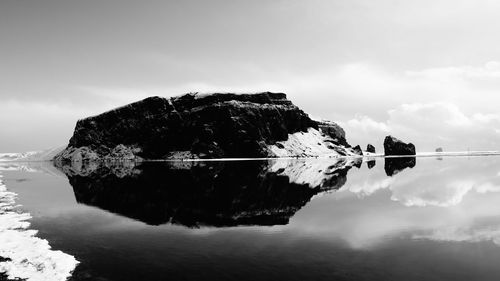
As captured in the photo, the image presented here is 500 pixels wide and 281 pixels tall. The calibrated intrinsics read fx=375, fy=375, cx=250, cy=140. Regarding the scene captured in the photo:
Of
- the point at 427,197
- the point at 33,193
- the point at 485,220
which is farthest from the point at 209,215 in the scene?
the point at 33,193

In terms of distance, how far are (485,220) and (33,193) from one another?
58.8 meters

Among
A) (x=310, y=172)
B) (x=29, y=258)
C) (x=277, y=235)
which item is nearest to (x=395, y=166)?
(x=310, y=172)

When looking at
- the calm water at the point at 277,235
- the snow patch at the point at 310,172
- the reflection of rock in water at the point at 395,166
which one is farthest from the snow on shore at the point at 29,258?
the reflection of rock in water at the point at 395,166

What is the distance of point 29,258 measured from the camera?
70.9ft

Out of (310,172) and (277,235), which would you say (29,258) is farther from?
(310,172)

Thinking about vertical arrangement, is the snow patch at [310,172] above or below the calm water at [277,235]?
above

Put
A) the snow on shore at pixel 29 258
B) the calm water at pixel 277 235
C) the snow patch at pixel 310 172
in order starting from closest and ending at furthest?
the snow on shore at pixel 29 258
the calm water at pixel 277 235
the snow patch at pixel 310 172

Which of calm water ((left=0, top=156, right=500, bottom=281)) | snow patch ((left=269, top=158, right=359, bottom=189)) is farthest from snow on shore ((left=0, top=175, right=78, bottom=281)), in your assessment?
snow patch ((left=269, top=158, right=359, bottom=189))

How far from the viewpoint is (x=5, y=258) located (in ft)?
70.4

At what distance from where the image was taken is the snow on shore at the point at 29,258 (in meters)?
18.8

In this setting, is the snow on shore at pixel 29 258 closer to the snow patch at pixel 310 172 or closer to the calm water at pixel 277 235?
the calm water at pixel 277 235

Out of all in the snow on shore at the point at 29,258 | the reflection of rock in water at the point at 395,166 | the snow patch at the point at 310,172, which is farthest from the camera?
the reflection of rock in water at the point at 395,166

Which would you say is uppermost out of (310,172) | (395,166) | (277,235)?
(395,166)

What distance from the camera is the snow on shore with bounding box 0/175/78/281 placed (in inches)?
739
